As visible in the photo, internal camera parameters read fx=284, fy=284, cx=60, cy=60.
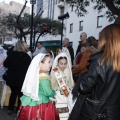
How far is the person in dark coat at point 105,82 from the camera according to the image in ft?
9.51

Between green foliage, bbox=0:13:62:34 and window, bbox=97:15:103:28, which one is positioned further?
green foliage, bbox=0:13:62:34

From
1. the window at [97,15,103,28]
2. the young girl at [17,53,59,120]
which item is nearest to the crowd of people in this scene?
the young girl at [17,53,59,120]

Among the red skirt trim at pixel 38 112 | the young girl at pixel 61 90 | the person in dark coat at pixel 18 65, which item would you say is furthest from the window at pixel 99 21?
the red skirt trim at pixel 38 112

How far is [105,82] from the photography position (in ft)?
9.53

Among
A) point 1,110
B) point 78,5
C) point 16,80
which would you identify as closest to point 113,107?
point 16,80

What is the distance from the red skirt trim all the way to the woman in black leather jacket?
5.22 ft

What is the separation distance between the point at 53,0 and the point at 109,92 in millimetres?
43832

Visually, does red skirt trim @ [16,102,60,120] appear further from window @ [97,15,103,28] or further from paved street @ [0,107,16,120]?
window @ [97,15,103,28]

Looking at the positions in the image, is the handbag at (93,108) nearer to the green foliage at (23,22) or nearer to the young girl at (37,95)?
the young girl at (37,95)

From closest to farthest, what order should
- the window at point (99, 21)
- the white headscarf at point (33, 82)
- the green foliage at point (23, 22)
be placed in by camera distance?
the white headscarf at point (33, 82) → the window at point (99, 21) → the green foliage at point (23, 22)

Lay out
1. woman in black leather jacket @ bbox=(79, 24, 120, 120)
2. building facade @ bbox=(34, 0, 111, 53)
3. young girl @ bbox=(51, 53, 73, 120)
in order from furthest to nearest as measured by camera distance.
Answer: building facade @ bbox=(34, 0, 111, 53) → young girl @ bbox=(51, 53, 73, 120) → woman in black leather jacket @ bbox=(79, 24, 120, 120)

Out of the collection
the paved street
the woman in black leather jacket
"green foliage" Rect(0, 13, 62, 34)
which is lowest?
the paved street

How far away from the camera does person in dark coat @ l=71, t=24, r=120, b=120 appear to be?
2898 millimetres

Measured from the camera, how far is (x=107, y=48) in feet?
9.60
